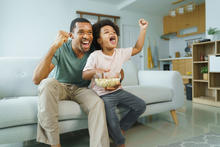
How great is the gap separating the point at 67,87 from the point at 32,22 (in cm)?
355

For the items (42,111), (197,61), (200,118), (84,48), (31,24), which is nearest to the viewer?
(42,111)

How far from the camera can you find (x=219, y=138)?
1519 millimetres

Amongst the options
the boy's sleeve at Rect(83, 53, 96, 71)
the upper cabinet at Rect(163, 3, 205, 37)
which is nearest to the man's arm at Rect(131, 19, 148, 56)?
the boy's sleeve at Rect(83, 53, 96, 71)

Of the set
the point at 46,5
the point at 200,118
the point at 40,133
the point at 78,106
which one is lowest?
the point at 200,118

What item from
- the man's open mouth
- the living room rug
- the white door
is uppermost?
the white door

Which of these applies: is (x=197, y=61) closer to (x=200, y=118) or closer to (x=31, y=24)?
(x=200, y=118)

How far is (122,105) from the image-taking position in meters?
1.51

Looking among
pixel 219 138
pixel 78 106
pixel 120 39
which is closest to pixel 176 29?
pixel 120 39

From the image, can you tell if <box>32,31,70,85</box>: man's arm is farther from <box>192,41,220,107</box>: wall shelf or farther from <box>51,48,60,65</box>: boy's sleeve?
<box>192,41,220,107</box>: wall shelf

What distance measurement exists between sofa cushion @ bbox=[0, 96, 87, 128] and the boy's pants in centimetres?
21

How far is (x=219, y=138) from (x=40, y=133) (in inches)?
58.4

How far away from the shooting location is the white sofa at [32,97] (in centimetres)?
115

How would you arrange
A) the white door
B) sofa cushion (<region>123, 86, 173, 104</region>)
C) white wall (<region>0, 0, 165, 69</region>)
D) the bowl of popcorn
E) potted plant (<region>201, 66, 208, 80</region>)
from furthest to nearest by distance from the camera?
the white door → white wall (<region>0, 0, 165, 69</region>) → potted plant (<region>201, 66, 208, 80</region>) → sofa cushion (<region>123, 86, 173, 104</region>) → the bowl of popcorn

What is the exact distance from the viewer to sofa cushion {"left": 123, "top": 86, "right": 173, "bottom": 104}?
164 centimetres
